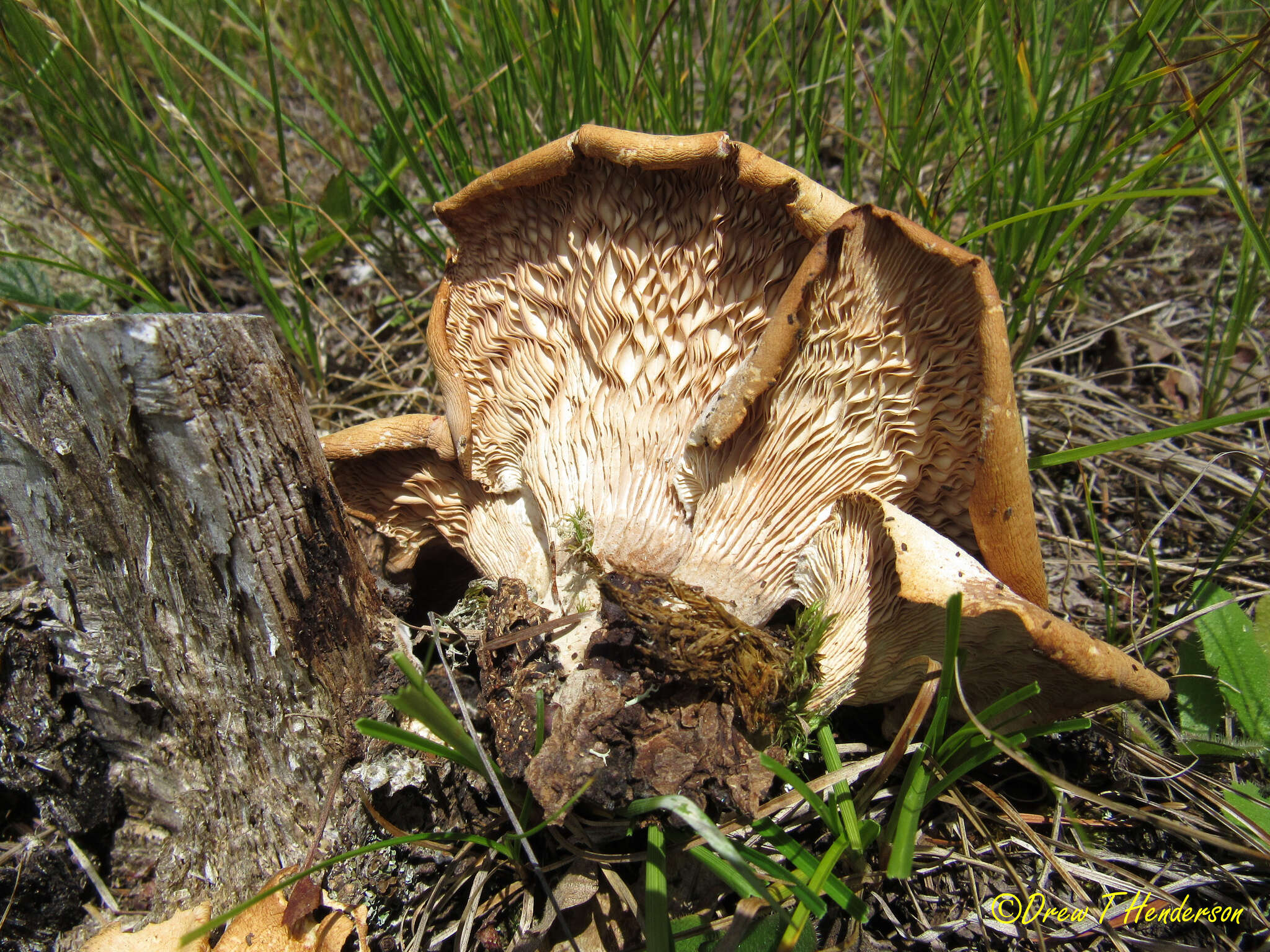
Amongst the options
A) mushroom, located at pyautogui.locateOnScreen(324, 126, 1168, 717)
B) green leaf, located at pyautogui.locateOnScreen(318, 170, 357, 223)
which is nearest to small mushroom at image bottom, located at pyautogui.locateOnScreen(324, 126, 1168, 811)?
mushroom, located at pyautogui.locateOnScreen(324, 126, 1168, 717)

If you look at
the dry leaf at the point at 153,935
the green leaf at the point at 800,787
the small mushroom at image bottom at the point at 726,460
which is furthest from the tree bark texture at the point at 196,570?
the green leaf at the point at 800,787

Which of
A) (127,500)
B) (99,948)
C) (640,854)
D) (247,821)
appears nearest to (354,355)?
(127,500)

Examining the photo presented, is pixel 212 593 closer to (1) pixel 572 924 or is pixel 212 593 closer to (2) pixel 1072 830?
(1) pixel 572 924

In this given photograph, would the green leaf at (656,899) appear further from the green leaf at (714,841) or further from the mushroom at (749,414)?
the mushroom at (749,414)

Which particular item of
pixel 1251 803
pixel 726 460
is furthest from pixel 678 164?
pixel 1251 803

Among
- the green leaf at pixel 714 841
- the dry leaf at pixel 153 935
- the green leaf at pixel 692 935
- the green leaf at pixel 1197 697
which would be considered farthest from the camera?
the green leaf at pixel 1197 697
